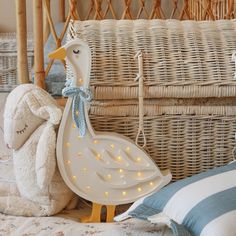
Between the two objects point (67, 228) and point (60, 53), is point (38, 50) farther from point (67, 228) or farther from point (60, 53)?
point (67, 228)

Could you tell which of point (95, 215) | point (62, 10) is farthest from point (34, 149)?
point (62, 10)

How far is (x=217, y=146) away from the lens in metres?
1.28

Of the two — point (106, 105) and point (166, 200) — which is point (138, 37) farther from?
point (166, 200)

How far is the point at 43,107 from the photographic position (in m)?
1.22

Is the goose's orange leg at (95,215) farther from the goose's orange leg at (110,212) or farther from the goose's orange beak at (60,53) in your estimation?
the goose's orange beak at (60,53)

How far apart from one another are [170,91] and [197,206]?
14.2 inches

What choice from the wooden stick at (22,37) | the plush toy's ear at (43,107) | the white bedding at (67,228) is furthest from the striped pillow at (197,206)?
the wooden stick at (22,37)

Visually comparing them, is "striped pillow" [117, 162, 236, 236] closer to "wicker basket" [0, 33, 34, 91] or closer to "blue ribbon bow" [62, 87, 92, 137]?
"blue ribbon bow" [62, 87, 92, 137]

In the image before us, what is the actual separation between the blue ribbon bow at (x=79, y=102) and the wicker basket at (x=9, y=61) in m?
1.58

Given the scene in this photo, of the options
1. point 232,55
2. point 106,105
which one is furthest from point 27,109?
point 232,55

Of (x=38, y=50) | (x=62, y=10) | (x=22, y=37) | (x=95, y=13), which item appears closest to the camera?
(x=38, y=50)

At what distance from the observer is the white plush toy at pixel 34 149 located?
1.19 meters

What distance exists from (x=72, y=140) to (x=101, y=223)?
0.70ft

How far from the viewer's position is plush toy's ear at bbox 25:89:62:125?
1.21 metres
